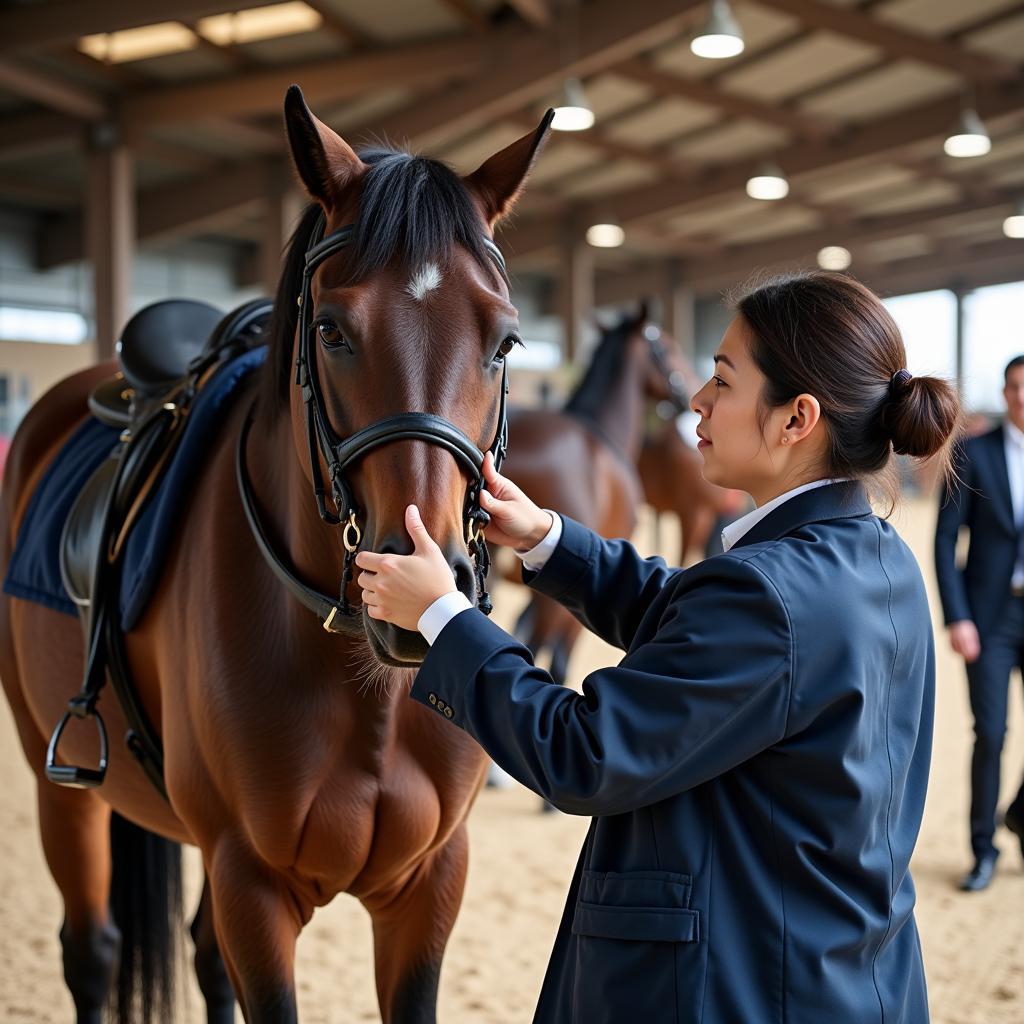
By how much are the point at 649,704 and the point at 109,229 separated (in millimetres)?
9566

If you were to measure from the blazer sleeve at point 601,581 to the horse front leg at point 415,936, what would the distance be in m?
0.47

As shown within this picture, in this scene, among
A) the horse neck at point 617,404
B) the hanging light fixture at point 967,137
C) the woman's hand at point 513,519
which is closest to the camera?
the woman's hand at point 513,519

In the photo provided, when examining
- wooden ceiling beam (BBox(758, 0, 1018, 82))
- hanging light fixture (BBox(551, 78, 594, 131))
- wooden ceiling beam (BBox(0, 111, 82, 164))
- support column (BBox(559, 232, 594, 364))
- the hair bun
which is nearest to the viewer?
the hair bun

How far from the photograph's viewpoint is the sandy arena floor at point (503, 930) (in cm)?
259

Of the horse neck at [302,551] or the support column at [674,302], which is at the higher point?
the support column at [674,302]

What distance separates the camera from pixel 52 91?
338 inches

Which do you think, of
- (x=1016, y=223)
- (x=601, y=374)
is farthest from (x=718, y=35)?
(x=1016, y=223)

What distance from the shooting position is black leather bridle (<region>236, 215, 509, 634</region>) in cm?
110

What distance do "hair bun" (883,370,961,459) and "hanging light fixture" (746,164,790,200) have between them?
35.6 ft

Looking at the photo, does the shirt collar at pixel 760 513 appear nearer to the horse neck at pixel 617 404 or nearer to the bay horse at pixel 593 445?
the bay horse at pixel 593 445

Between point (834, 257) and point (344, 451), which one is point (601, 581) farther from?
point (834, 257)

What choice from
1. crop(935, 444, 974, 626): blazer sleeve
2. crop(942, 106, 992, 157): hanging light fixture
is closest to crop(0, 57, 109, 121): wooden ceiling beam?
crop(942, 106, 992, 157): hanging light fixture

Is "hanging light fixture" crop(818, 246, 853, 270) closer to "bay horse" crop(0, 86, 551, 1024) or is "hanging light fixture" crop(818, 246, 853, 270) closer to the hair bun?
"bay horse" crop(0, 86, 551, 1024)

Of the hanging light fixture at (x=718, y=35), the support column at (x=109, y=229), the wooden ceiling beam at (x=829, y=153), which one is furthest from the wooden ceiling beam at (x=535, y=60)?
the wooden ceiling beam at (x=829, y=153)
